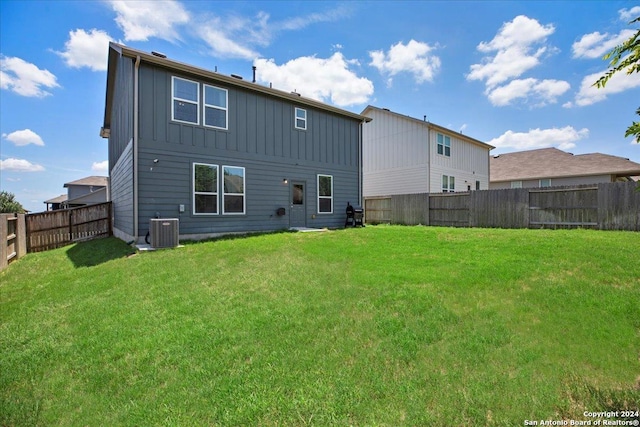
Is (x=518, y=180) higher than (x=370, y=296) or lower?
higher

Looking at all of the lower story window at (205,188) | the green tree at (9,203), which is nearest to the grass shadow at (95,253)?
the lower story window at (205,188)

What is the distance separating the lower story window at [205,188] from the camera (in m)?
9.79

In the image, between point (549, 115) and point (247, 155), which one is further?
point (549, 115)

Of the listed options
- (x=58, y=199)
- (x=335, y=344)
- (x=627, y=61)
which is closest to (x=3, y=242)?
(x=335, y=344)

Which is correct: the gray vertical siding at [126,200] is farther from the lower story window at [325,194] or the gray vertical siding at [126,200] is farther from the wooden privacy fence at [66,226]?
the lower story window at [325,194]

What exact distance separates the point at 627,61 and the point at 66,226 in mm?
15635

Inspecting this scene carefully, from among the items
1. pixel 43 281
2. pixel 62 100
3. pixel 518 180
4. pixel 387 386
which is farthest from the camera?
pixel 518 180

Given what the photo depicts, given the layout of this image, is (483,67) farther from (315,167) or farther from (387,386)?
(387,386)

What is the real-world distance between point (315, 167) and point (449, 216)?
6.60 meters

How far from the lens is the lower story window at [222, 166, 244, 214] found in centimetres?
1041

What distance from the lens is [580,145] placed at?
23266mm

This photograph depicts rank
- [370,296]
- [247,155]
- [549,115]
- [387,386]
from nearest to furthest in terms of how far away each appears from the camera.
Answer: [387,386] → [370,296] → [247,155] → [549,115]

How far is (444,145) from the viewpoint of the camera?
19.0m

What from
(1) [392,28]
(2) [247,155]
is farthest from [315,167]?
(1) [392,28]
